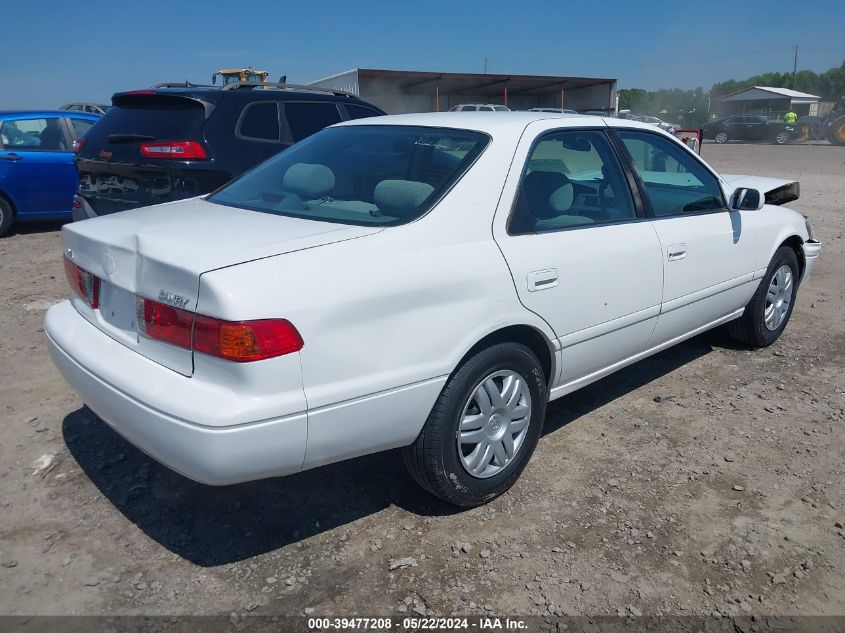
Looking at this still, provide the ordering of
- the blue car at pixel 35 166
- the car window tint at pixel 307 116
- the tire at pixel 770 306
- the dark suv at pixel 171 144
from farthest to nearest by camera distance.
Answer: the blue car at pixel 35 166, the car window tint at pixel 307 116, the dark suv at pixel 171 144, the tire at pixel 770 306

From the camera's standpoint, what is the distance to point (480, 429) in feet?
9.56

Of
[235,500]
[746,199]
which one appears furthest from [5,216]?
[746,199]

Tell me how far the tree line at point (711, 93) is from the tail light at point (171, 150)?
197ft

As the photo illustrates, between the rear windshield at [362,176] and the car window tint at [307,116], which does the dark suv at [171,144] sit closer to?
the car window tint at [307,116]

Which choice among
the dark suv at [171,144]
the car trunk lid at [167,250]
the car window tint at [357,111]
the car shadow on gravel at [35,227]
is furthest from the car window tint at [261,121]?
the car shadow on gravel at [35,227]

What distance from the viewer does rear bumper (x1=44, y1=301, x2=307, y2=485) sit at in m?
2.24

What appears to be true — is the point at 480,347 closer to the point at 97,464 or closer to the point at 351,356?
the point at 351,356

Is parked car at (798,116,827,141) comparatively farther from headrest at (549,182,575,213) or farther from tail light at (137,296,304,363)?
tail light at (137,296,304,363)

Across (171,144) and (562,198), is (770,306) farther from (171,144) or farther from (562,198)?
(171,144)

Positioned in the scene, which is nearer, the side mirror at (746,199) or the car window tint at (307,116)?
the side mirror at (746,199)

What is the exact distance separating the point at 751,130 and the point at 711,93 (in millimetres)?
53598

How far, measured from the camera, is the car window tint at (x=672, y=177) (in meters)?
3.93

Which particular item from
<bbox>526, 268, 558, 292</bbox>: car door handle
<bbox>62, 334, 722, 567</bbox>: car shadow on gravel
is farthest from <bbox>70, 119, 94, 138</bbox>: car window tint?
<bbox>526, 268, 558, 292</bbox>: car door handle

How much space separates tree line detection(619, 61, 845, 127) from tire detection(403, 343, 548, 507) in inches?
2430
